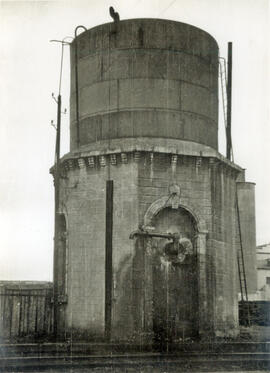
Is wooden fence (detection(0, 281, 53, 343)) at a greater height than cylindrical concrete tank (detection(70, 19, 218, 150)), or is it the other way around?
cylindrical concrete tank (detection(70, 19, 218, 150))

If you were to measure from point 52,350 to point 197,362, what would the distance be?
347cm

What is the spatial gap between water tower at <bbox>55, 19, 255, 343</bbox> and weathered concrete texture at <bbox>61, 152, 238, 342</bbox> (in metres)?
0.03

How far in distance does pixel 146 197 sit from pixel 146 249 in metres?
1.53

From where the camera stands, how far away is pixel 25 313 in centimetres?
1947

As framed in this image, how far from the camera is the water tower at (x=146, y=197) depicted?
17.6 meters

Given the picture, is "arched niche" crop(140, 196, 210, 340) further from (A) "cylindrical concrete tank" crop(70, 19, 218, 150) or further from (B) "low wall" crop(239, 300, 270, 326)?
(B) "low wall" crop(239, 300, 270, 326)

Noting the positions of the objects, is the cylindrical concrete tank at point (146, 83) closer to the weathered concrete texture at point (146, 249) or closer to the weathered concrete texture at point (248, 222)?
the weathered concrete texture at point (146, 249)

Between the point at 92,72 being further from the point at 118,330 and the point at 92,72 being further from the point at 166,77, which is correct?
the point at 118,330

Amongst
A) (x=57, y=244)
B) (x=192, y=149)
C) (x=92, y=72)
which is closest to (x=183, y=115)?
(x=192, y=149)

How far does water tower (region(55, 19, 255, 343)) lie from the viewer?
17625 millimetres

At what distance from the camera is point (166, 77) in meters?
18.8

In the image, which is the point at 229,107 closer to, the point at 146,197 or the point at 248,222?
the point at 146,197

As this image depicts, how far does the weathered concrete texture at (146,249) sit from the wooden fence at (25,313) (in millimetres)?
1213

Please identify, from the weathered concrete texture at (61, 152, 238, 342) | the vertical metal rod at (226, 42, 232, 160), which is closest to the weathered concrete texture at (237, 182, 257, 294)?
the vertical metal rod at (226, 42, 232, 160)
